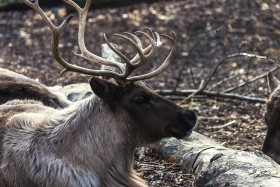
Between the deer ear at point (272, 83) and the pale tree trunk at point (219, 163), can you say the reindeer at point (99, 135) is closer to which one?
the pale tree trunk at point (219, 163)

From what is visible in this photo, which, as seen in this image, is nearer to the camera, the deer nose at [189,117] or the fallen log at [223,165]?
the fallen log at [223,165]

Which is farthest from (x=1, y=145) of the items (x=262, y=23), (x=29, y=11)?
(x=29, y=11)

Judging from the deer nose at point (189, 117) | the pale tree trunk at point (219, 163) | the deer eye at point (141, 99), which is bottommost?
the pale tree trunk at point (219, 163)

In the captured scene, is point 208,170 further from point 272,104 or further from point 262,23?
point 262,23

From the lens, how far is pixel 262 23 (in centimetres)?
1528

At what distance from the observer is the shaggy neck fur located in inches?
223

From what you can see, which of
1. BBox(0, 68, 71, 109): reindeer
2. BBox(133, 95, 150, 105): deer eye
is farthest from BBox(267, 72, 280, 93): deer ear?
BBox(133, 95, 150, 105): deer eye

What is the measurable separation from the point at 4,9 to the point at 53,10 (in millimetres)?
1259

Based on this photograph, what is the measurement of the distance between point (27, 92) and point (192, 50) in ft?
15.6

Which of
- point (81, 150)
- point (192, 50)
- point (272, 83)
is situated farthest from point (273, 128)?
point (192, 50)

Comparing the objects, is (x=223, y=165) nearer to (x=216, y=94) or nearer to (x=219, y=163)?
(x=219, y=163)

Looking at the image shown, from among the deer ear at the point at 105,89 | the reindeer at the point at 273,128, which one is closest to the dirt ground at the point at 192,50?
the reindeer at the point at 273,128

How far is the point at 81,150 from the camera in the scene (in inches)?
226

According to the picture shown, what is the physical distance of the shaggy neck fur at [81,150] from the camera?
5.67m
